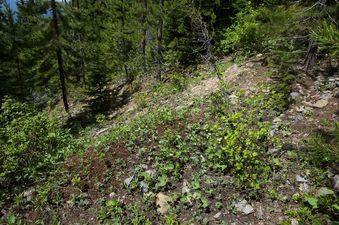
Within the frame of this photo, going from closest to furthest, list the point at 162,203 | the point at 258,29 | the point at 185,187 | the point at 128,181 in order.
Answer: the point at 162,203, the point at 185,187, the point at 128,181, the point at 258,29

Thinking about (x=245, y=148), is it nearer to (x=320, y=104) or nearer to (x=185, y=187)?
(x=185, y=187)

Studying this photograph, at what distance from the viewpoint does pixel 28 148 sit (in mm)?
7949

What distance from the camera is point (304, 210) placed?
494 cm

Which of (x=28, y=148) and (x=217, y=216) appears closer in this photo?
(x=217, y=216)

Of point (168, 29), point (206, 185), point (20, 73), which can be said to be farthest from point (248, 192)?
point (20, 73)

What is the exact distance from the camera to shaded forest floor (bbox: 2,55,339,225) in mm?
5539

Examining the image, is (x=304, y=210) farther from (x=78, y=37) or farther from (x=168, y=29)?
(x=78, y=37)

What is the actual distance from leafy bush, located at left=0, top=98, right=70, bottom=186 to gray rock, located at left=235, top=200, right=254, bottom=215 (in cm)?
530

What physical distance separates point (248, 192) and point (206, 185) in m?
0.93

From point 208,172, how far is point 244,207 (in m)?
1.22

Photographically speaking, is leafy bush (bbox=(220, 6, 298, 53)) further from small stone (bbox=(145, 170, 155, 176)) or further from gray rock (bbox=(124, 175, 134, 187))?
gray rock (bbox=(124, 175, 134, 187))

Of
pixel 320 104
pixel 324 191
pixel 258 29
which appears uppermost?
pixel 258 29

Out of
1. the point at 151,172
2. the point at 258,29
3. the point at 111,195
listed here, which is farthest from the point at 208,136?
the point at 258,29

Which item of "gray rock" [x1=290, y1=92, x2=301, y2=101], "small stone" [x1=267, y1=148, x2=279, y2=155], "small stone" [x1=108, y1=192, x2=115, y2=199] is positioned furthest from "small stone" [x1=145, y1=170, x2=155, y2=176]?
"gray rock" [x1=290, y1=92, x2=301, y2=101]
